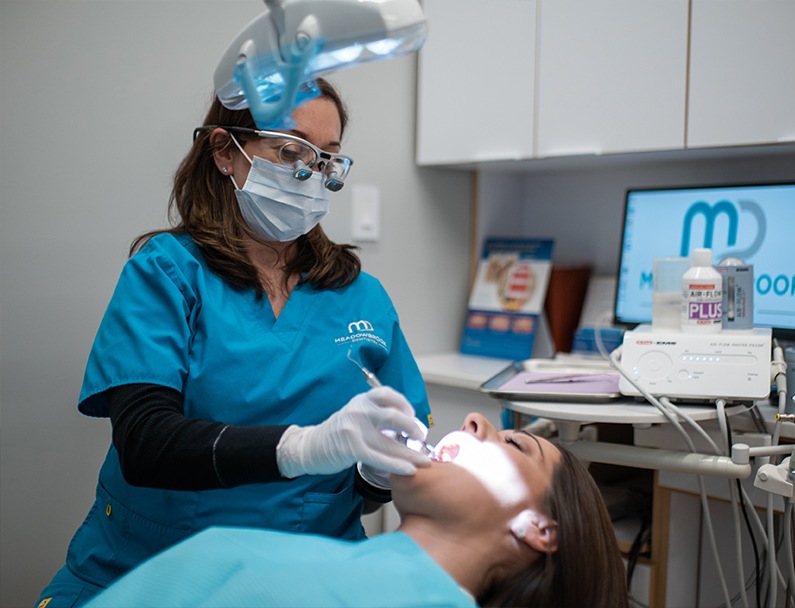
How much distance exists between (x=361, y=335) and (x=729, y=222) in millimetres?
1135

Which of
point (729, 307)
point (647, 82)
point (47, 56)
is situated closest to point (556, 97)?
point (647, 82)

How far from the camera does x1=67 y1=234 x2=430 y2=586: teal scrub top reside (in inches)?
48.4

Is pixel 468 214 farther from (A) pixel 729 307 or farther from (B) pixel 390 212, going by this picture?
(A) pixel 729 307

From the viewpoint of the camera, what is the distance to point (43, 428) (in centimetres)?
174

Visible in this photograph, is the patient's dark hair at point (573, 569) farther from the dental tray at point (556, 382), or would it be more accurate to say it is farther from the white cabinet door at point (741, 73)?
the white cabinet door at point (741, 73)

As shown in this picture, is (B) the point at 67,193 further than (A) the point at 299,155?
Yes

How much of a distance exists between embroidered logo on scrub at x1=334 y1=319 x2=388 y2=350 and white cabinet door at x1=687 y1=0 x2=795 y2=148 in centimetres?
102

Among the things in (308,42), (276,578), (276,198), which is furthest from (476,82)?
(276,578)

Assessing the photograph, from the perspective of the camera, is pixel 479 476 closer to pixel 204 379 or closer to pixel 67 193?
pixel 204 379

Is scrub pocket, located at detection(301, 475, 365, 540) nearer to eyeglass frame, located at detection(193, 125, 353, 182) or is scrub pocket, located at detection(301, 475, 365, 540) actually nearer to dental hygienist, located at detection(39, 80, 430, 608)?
dental hygienist, located at detection(39, 80, 430, 608)

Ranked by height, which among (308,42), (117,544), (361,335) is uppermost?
(308,42)

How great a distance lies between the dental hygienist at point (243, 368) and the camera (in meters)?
1.09

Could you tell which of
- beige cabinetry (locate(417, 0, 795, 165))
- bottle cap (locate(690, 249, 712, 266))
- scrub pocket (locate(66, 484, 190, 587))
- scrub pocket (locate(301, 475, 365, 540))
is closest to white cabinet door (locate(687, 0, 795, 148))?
beige cabinetry (locate(417, 0, 795, 165))

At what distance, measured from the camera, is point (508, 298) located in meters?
2.52
